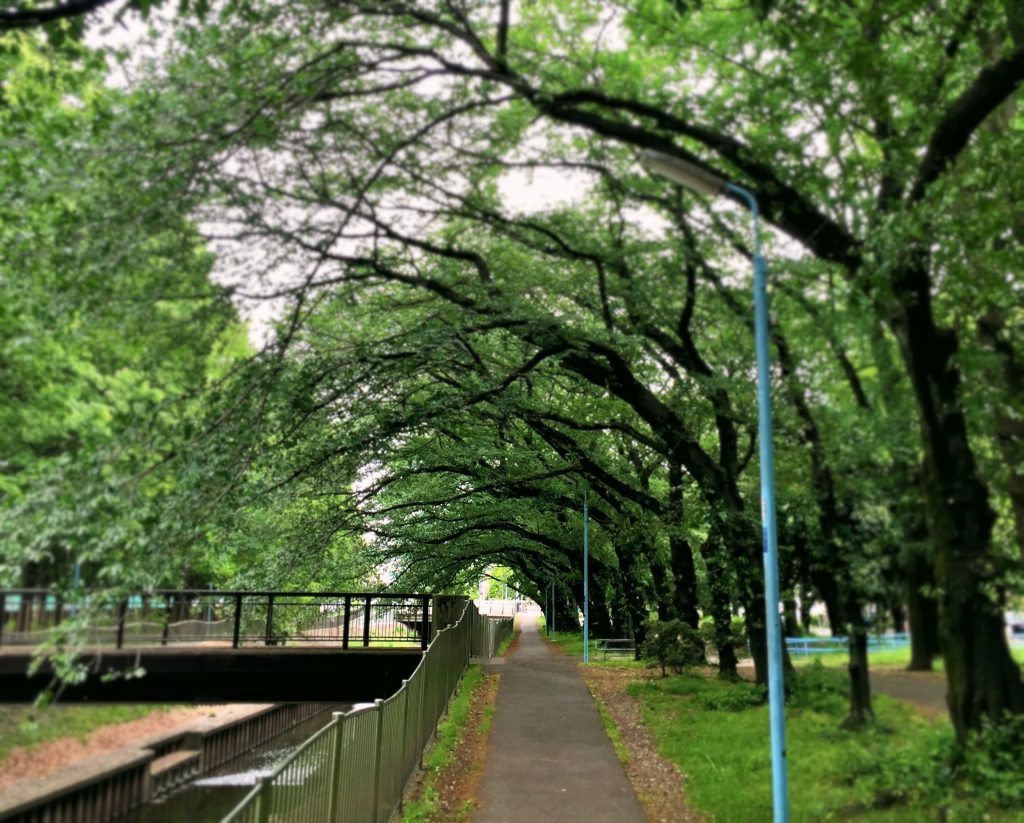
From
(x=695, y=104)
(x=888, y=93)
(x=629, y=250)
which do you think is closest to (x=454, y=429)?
(x=629, y=250)

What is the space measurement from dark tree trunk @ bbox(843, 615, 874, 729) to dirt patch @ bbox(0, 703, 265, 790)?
682 inches

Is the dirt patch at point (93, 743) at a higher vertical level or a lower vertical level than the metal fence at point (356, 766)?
lower

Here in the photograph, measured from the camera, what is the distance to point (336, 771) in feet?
18.8

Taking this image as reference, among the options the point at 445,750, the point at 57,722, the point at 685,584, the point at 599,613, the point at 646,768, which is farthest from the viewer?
the point at 599,613

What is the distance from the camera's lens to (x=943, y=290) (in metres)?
7.20

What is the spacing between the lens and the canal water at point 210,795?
24.1 metres

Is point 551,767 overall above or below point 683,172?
below

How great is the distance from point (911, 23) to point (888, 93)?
1443 mm

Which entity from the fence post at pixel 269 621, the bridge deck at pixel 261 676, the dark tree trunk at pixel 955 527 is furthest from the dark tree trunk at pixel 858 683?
the fence post at pixel 269 621

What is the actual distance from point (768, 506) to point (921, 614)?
2211mm

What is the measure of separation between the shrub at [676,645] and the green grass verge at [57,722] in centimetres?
1228

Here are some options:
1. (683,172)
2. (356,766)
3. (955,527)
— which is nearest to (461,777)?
(356,766)

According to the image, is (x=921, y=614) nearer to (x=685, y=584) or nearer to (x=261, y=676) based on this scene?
(x=685, y=584)

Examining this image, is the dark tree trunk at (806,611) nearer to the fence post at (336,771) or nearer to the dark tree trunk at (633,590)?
the fence post at (336,771)
